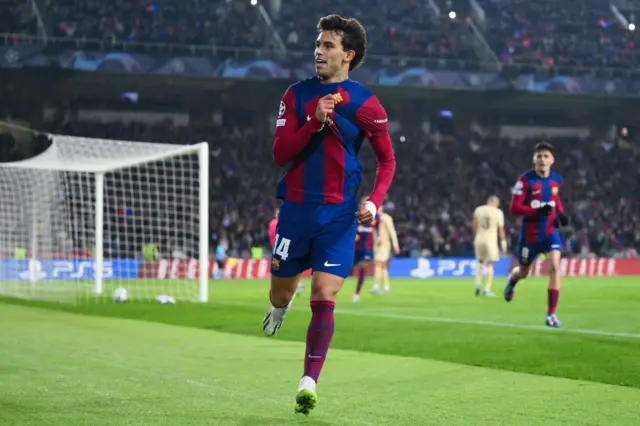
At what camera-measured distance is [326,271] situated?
20.8ft

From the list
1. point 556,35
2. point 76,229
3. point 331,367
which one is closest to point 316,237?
point 331,367

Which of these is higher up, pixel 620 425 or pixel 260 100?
pixel 260 100

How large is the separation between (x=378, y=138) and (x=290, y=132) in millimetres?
573

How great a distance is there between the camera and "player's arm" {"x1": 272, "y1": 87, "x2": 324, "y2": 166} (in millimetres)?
6242

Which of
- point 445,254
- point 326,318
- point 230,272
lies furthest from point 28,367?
point 445,254

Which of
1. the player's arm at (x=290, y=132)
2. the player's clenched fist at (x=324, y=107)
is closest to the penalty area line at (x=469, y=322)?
the player's arm at (x=290, y=132)

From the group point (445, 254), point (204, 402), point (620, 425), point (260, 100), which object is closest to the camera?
point (620, 425)

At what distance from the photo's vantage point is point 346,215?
6449mm

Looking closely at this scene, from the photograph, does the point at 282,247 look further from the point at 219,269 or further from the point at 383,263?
the point at 219,269

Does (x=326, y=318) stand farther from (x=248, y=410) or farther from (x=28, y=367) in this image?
(x=28, y=367)

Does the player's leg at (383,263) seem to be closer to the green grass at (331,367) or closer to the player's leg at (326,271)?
the green grass at (331,367)

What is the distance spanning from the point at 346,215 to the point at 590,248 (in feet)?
122

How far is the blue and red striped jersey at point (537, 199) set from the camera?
45.2 ft

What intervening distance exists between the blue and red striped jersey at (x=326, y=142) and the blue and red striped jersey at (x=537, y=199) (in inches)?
299
